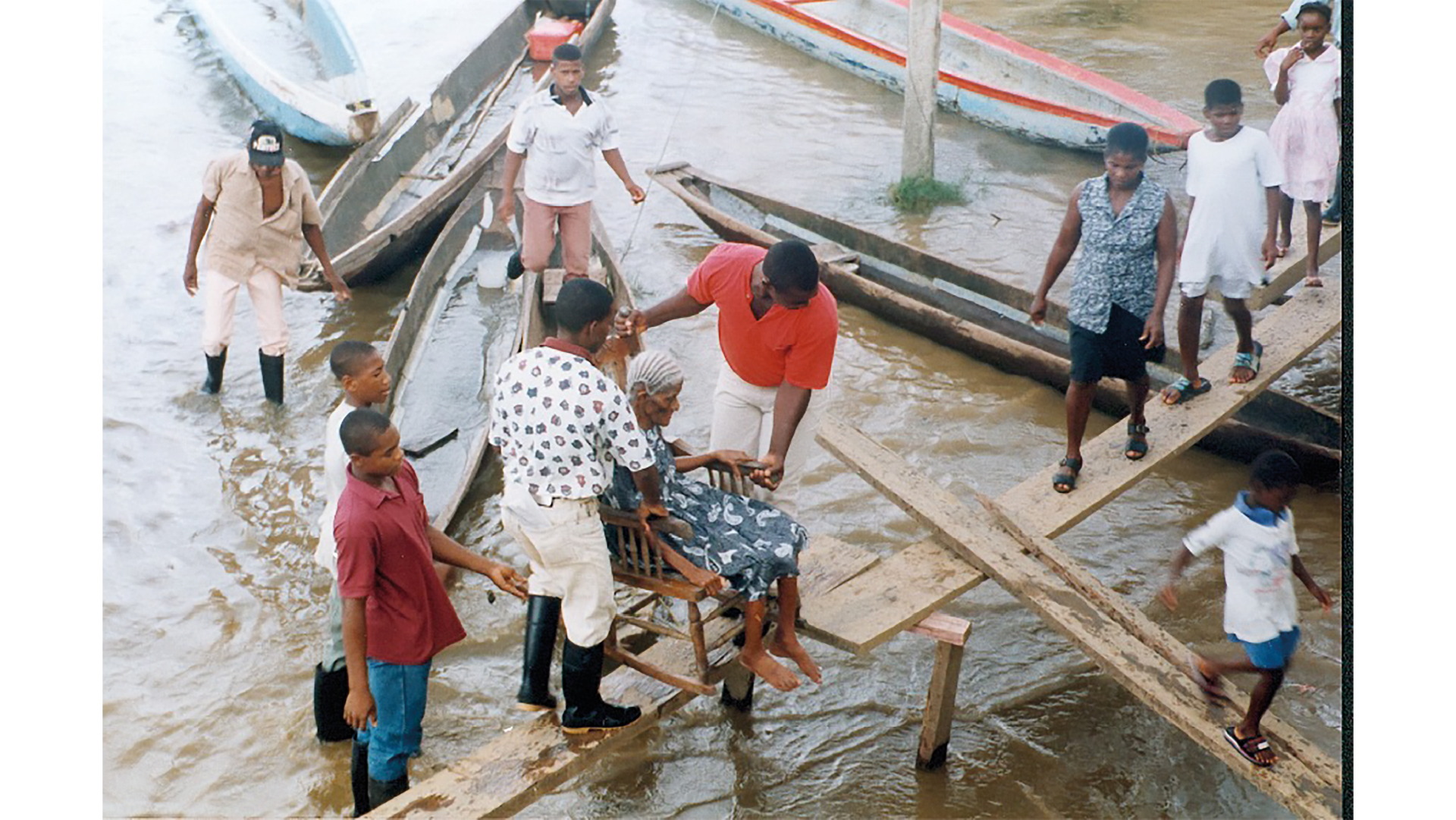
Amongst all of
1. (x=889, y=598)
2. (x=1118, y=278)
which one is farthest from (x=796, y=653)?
(x=1118, y=278)

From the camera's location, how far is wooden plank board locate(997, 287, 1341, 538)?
3547mm

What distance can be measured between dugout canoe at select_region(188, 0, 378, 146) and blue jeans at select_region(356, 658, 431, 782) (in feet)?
18.1

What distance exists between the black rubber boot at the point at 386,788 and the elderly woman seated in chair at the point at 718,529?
88 centimetres

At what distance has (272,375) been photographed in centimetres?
539

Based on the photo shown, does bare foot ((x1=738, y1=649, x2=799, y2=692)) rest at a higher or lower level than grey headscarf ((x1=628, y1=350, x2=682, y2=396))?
lower

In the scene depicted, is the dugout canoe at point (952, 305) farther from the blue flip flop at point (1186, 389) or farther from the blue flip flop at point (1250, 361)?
the blue flip flop at point (1186, 389)

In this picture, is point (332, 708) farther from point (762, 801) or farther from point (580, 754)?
point (762, 801)

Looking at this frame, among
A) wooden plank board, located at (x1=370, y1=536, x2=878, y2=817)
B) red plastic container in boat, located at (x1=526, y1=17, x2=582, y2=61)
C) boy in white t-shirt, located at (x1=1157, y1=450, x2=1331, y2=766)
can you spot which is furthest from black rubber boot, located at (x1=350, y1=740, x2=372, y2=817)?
red plastic container in boat, located at (x1=526, y1=17, x2=582, y2=61)

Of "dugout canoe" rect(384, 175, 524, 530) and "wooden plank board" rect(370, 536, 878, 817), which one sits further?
"dugout canoe" rect(384, 175, 524, 530)

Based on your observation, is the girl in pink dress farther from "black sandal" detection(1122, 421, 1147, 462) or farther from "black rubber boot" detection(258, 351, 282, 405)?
"black rubber boot" detection(258, 351, 282, 405)

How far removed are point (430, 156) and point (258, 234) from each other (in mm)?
2901

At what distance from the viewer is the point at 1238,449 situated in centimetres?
474

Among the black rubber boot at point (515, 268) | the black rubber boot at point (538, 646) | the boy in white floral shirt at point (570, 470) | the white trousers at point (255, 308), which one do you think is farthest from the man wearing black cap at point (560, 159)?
the black rubber boot at point (538, 646)

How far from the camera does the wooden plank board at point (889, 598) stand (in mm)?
3123
